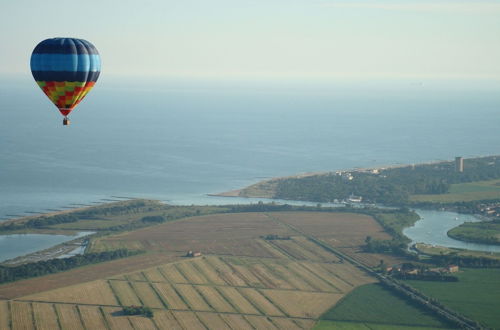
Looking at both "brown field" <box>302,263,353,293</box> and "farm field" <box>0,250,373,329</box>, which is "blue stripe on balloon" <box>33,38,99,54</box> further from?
"brown field" <box>302,263,353,293</box>

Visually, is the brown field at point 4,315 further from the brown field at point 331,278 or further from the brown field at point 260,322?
the brown field at point 331,278

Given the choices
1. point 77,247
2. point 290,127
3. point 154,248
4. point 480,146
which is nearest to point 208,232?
point 154,248

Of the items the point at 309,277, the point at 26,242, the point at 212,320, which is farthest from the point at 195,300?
the point at 26,242

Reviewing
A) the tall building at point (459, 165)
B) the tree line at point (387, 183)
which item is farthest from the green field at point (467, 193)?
the tall building at point (459, 165)

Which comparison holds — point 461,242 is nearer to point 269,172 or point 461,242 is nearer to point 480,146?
point 269,172

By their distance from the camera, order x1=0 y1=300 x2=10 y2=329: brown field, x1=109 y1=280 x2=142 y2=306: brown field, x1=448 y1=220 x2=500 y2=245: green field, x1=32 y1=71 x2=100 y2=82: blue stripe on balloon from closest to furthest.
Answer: x1=32 y1=71 x2=100 y2=82: blue stripe on balloon < x1=0 y1=300 x2=10 y2=329: brown field < x1=109 y1=280 x2=142 y2=306: brown field < x1=448 y1=220 x2=500 y2=245: green field

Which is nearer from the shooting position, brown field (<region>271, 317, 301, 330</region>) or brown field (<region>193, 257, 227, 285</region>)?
brown field (<region>271, 317, 301, 330</region>)

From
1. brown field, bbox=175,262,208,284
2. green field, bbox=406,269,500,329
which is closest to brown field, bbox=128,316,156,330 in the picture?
brown field, bbox=175,262,208,284
